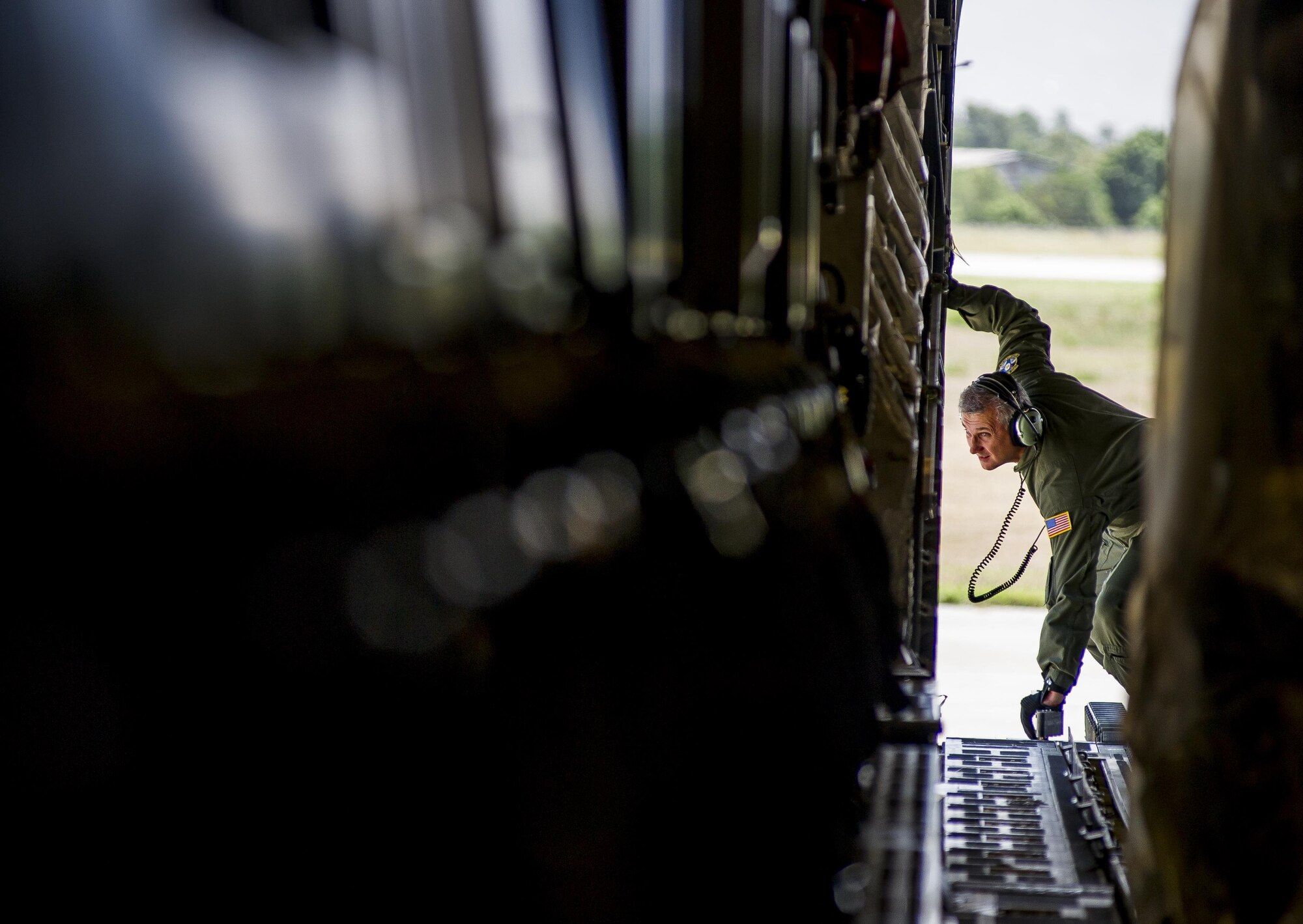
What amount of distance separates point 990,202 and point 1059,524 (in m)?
12.5

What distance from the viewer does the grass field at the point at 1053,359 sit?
9570 mm

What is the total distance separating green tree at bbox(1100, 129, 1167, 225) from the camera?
15250 mm

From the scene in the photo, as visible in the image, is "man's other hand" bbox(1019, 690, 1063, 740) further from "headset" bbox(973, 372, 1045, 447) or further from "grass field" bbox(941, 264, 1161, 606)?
"grass field" bbox(941, 264, 1161, 606)

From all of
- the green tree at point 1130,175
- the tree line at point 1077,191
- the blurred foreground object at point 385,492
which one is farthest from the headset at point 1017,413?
the green tree at point 1130,175

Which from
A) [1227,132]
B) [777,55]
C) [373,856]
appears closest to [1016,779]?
[777,55]

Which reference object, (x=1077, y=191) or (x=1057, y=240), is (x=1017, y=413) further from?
(x=1077, y=191)

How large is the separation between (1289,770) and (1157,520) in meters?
0.21

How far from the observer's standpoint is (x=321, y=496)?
0.46 m

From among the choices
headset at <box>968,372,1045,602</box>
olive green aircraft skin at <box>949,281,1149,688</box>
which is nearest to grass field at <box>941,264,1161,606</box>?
olive green aircraft skin at <box>949,281,1149,688</box>

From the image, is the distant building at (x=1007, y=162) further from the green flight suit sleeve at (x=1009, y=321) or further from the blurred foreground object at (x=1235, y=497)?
the blurred foreground object at (x=1235, y=497)

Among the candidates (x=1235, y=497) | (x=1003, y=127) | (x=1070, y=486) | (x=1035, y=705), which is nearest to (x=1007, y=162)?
(x=1070, y=486)

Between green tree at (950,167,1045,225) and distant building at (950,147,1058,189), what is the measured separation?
245mm

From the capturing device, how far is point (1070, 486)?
4.17 m

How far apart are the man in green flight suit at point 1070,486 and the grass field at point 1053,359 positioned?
419 cm
